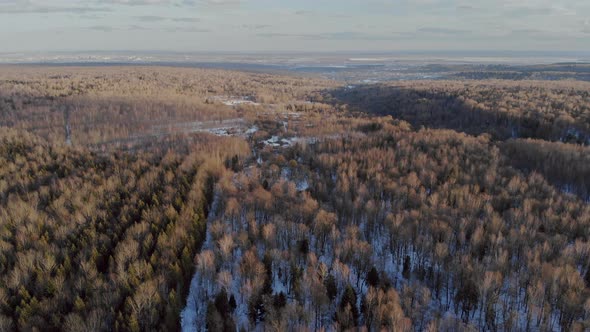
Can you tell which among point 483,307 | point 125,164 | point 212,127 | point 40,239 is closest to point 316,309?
point 483,307

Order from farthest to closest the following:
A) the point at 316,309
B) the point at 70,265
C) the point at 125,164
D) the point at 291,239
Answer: the point at 125,164 < the point at 291,239 < the point at 70,265 < the point at 316,309

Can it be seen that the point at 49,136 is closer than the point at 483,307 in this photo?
No

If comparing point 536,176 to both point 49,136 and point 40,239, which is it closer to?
point 40,239

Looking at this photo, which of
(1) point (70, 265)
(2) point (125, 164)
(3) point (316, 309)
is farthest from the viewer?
(2) point (125, 164)

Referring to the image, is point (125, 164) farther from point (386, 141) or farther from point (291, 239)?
point (386, 141)

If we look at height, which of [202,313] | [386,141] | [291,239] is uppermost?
[386,141]

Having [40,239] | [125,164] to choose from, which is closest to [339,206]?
[40,239]

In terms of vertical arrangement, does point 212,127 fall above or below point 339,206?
above
